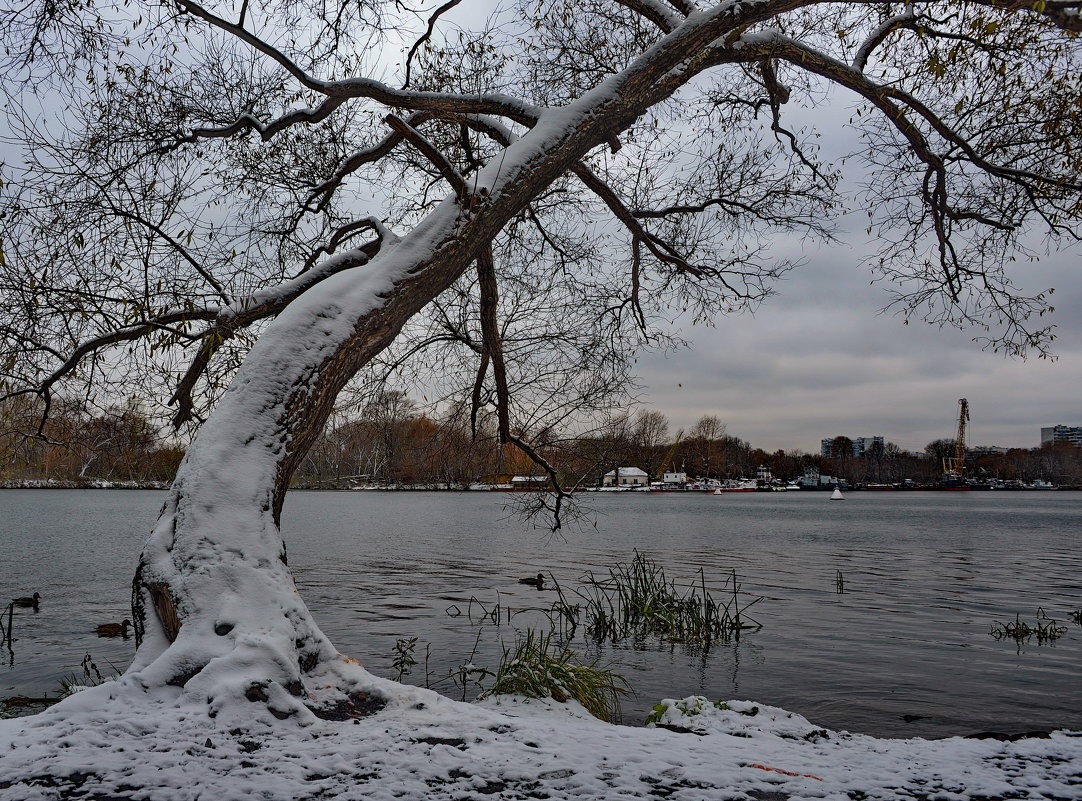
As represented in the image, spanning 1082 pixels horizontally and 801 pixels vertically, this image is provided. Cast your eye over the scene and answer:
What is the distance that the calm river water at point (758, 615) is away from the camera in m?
7.91

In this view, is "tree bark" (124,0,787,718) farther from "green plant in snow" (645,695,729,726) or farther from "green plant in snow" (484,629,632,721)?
"green plant in snow" (645,695,729,726)

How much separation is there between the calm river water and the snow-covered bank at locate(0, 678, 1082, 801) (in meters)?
3.55

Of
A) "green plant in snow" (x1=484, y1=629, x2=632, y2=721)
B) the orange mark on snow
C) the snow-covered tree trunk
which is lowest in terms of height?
"green plant in snow" (x1=484, y1=629, x2=632, y2=721)

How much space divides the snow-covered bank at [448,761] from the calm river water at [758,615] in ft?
11.7

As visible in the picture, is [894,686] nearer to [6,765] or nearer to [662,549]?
[6,765]

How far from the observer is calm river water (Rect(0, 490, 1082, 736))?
791 cm

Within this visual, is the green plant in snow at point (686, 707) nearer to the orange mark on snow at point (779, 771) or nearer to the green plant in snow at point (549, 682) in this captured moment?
the green plant in snow at point (549, 682)

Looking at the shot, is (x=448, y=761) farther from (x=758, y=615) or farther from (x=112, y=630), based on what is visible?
(x=758, y=615)

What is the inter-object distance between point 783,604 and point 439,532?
25600 mm

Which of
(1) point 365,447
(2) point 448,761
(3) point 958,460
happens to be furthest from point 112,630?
(3) point 958,460

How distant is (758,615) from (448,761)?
1097 centimetres

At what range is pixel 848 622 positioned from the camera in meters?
12.5

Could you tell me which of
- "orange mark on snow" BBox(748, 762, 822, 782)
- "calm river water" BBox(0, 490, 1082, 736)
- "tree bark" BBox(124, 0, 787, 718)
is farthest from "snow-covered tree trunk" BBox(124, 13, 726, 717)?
"calm river water" BBox(0, 490, 1082, 736)

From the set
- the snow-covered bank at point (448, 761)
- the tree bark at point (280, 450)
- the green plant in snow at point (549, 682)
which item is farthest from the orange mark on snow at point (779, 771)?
the green plant in snow at point (549, 682)
